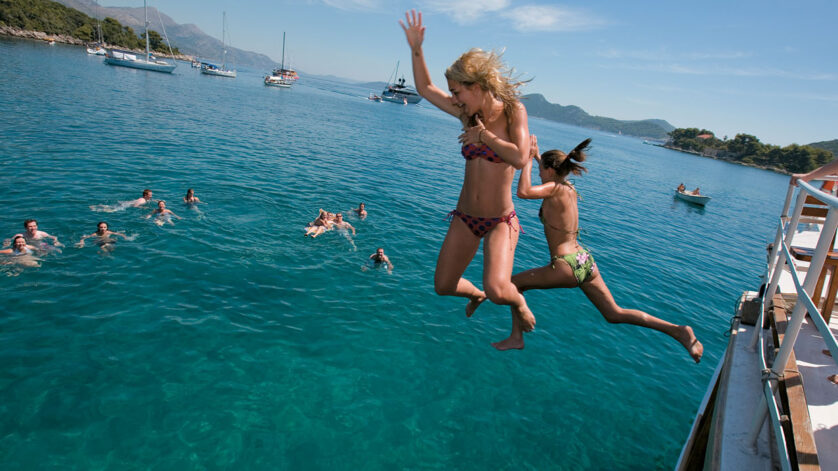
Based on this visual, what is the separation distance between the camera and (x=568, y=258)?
5.39 metres

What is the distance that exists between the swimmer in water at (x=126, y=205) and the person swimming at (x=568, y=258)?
18121 millimetres

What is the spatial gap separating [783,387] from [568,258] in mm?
2359

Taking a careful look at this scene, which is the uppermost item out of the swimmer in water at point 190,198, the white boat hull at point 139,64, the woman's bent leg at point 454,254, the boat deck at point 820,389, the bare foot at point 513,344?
the white boat hull at point 139,64

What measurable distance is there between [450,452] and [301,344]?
188 inches

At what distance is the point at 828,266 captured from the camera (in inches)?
223

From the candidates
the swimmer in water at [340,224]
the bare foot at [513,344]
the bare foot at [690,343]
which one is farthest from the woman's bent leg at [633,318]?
the swimmer in water at [340,224]

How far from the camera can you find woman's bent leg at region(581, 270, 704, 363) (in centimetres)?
541

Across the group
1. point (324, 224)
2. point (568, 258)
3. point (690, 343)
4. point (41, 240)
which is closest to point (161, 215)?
point (41, 240)

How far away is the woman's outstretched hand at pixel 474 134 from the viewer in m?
4.10

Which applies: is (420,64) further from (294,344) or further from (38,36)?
(38,36)

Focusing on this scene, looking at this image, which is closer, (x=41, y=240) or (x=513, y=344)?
(x=513, y=344)

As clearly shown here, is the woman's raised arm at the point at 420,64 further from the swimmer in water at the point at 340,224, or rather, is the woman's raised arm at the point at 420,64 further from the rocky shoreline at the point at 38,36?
the rocky shoreline at the point at 38,36

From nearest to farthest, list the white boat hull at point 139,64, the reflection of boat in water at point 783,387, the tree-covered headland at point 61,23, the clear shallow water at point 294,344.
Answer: the reflection of boat in water at point 783,387 → the clear shallow water at point 294,344 → the white boat hull at point 139,64 → the tree-covered headland at point 61,23

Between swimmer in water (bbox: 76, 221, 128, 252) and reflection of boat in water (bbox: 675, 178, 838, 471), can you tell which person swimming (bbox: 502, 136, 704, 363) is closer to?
reflection of boat in water (bbox: 675, 178, 838, 471)
